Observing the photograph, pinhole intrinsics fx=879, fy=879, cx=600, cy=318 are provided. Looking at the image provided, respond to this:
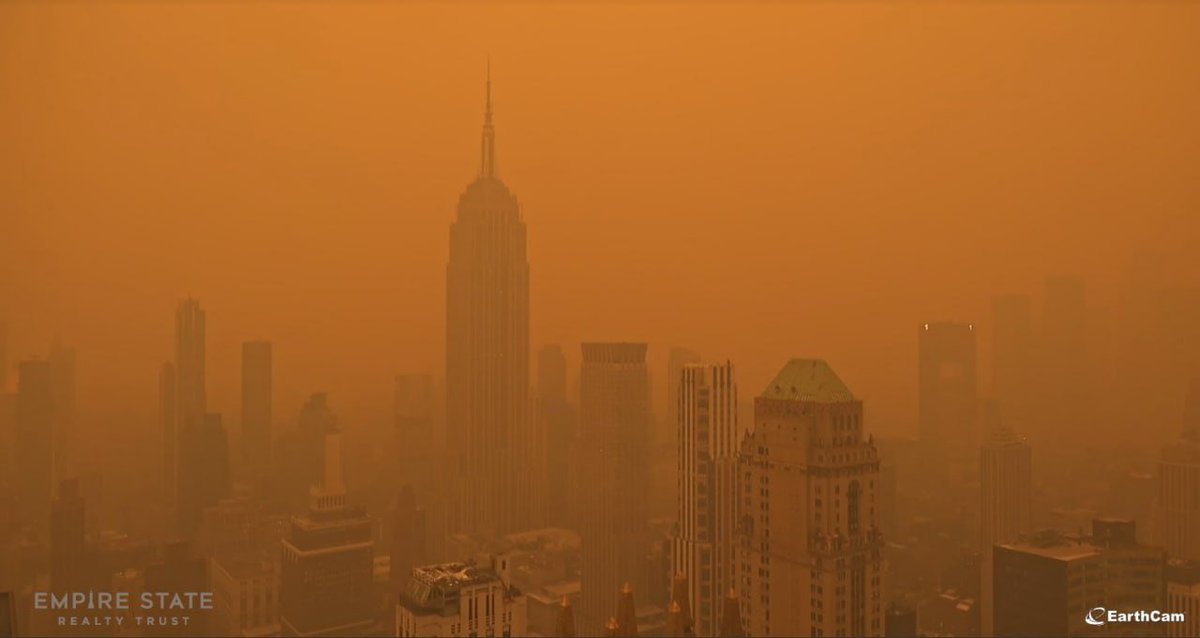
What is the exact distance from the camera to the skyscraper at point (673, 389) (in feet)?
21.3

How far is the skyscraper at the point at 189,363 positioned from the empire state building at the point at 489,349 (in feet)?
5.37

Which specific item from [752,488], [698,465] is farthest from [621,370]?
[752,488]

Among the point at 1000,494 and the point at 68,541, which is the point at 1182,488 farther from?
the point at 68,541

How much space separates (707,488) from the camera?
6152 millimetres

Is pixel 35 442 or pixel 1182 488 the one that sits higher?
pixel 35 442

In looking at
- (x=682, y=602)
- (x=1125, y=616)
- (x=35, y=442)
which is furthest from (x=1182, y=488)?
(x=35, y=442)

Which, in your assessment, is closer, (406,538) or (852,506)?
(852,506)

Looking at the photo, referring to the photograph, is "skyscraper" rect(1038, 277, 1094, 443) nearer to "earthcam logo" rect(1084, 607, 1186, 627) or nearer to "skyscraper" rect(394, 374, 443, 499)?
"earthcam logo" rect(1084, 607, 1186, 627)

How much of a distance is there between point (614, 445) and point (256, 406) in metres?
2.55

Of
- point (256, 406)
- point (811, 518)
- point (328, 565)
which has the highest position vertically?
point (256, 406)

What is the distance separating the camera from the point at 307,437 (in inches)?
235

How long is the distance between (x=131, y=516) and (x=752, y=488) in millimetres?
4020

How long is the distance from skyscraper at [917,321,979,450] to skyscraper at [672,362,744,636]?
51.0 inches

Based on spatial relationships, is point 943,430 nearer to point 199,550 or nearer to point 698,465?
point 698,465
